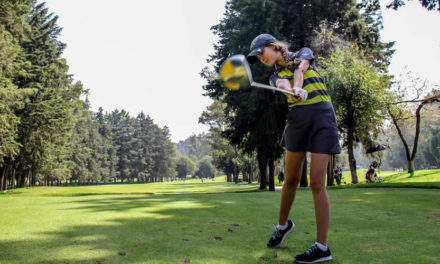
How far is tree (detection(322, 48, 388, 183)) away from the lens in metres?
22.1

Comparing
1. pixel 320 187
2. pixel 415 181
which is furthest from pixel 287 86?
pixel 415 181

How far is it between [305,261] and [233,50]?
18.5m

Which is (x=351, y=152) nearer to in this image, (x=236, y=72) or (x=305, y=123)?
(x=305, y=123)

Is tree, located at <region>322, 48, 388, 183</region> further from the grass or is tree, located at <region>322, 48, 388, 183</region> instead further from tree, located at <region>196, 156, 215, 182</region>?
tree, located at <region>196, 156, 215, 182</region>

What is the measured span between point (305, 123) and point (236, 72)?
89 centimetres

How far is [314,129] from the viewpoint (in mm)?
3145

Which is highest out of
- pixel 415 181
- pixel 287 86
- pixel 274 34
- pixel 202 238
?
pixel 274 34

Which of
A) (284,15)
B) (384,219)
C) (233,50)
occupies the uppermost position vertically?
(284,15)

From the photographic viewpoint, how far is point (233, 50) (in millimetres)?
20141

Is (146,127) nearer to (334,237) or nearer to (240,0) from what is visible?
(240,0)

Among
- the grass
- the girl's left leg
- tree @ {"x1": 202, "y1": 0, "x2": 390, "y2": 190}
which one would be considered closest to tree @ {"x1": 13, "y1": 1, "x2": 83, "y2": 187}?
tree @ {"x1": 202, "y1": 0, "x2": 390, "y2": 190}

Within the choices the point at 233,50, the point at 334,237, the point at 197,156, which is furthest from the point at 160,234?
the point at 197,156

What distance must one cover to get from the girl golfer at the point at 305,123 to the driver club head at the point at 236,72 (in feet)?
0.79

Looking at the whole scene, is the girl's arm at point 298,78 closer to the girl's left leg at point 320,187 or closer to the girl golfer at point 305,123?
the girl golfer at point 305,123
